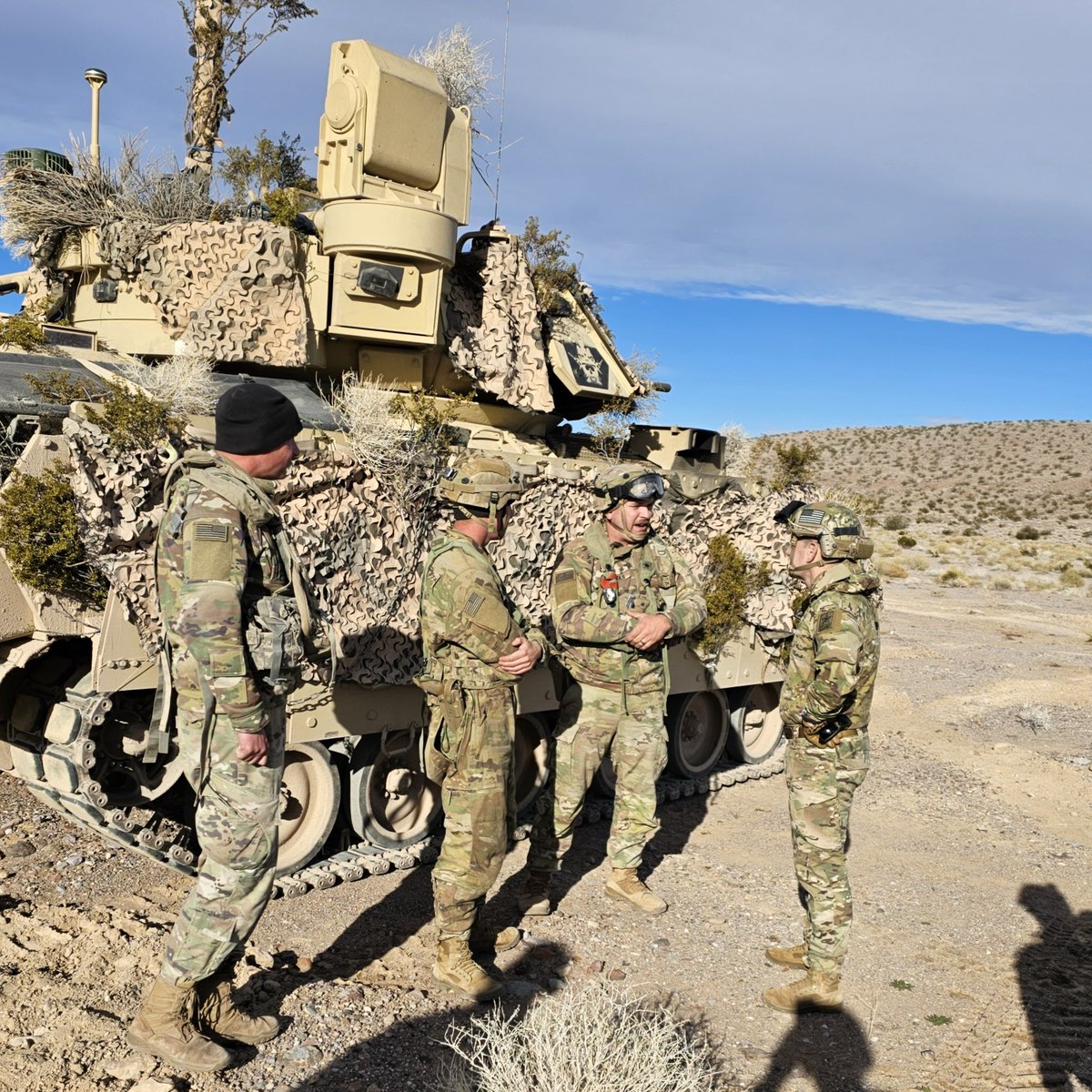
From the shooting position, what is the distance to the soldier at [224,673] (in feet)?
10.3

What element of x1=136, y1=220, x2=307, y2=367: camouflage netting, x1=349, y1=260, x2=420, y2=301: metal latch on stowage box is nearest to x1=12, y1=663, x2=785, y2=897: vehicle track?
x1=136, y1=220, x2=307, y2=367: camouflage netting

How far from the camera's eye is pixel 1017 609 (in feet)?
62.6

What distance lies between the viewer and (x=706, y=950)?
4785 mm

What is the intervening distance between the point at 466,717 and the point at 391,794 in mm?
2029

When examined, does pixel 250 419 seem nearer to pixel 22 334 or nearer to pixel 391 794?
pixel 22 334

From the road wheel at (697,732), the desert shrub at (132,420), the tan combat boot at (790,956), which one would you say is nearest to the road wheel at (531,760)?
the road wheel at (697,732)

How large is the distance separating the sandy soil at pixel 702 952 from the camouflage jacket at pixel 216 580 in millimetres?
1246

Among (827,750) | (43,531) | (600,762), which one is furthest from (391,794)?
(827,750)

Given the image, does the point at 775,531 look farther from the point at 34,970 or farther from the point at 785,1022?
the point at 34,970

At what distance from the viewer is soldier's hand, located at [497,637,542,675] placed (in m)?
4.08

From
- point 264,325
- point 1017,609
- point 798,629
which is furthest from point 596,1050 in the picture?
point 1017,609

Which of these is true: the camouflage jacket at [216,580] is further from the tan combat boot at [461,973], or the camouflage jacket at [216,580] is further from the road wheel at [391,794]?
the road wheel at [391,794]

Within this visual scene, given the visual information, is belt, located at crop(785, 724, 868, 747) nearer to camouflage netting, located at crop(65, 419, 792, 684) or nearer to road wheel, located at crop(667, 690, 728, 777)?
camouflage netting, located at crop(65, 419, 792, 684)

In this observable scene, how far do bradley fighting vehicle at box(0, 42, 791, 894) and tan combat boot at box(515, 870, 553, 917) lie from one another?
2.91 ft
